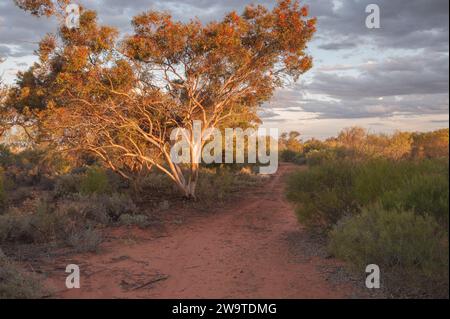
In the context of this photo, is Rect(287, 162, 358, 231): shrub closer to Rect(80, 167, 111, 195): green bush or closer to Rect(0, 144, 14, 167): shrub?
Rect(80, 167, 111, 195): green bush

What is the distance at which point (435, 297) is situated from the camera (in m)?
5.64

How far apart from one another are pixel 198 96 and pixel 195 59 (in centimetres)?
179

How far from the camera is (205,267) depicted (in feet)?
26.7

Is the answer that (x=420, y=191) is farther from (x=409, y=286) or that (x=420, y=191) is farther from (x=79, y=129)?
(x=79, y=129)

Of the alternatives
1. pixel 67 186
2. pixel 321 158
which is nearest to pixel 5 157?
pixel 67 186

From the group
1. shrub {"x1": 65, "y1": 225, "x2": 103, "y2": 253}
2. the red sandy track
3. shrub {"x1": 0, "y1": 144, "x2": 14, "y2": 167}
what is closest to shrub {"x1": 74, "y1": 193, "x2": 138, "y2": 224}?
the red sandy track

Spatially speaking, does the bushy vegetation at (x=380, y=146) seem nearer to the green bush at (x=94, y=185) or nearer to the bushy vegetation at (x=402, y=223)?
the bushy vegetation at (x=402, y=223)

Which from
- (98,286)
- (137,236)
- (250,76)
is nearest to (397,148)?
(250,76)

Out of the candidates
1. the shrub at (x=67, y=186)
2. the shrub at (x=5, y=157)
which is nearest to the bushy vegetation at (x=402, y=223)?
the shrub at (x=67, y=186)

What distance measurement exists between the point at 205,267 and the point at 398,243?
363 centimetres

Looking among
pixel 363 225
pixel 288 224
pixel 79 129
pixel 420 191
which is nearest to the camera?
pixel 420 191

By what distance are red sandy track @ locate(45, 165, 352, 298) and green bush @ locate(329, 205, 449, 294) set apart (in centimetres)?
62

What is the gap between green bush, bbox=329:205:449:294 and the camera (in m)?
5.34

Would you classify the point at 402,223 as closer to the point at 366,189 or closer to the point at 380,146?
the point at 366,189
